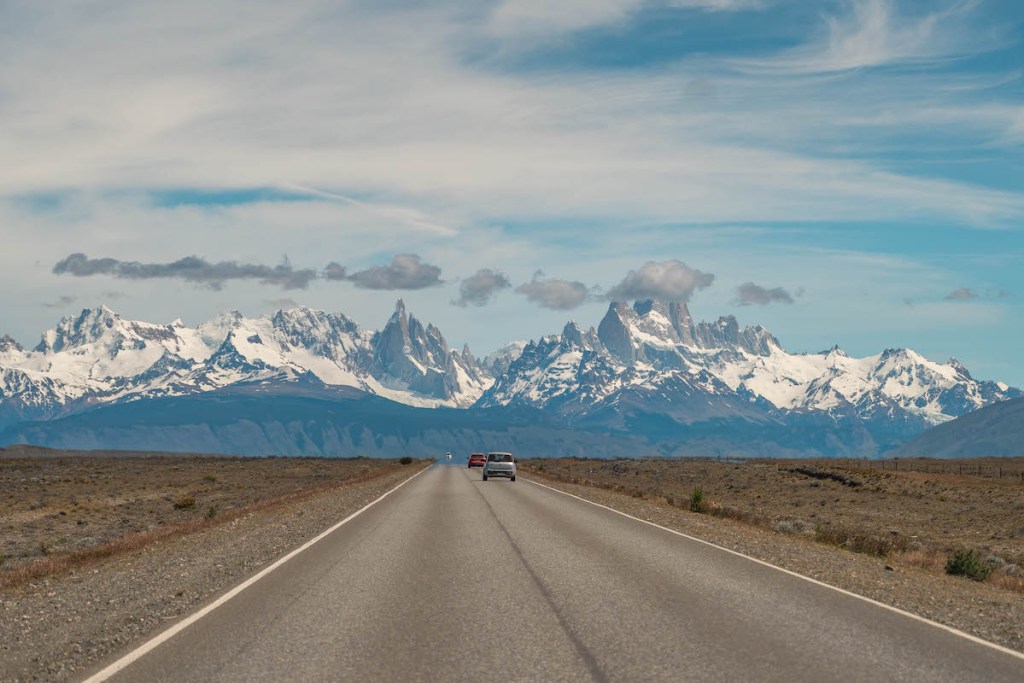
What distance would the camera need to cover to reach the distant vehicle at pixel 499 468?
2601 inches

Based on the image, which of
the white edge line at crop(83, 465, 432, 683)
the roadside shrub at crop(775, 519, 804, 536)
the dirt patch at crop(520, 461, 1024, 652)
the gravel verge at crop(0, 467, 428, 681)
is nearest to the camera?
the white edge line at crop(83, 465, 432, 683)

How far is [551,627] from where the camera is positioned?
38.7 feet

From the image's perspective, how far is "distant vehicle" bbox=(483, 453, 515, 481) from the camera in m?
66.1

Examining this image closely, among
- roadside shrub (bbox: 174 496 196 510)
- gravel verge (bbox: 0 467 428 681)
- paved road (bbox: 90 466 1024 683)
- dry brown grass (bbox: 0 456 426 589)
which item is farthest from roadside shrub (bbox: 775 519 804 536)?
roadside shrub (bbox: 174 496 196 510)

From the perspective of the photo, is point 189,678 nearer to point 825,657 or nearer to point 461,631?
point 461,631

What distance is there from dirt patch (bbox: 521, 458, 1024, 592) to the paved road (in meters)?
8.76

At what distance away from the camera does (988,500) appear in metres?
59.5

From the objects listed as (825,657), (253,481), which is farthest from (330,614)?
(253,481)

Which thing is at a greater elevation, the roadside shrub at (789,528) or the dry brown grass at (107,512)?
the roadside shrub at (789,528)

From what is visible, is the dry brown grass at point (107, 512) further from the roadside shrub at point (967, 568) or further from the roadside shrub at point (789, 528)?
the roadside shrub at point (967, 568)

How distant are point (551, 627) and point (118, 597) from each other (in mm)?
6939

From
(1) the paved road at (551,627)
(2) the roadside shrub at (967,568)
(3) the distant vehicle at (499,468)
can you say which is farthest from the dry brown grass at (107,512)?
(2) the roadside shrub at (967,568)

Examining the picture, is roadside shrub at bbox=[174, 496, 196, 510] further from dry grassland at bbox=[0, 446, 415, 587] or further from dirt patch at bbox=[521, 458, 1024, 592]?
dirt patch at bbox=[521, 458, 1024, 592]

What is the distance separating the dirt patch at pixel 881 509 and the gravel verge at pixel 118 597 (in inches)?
579
